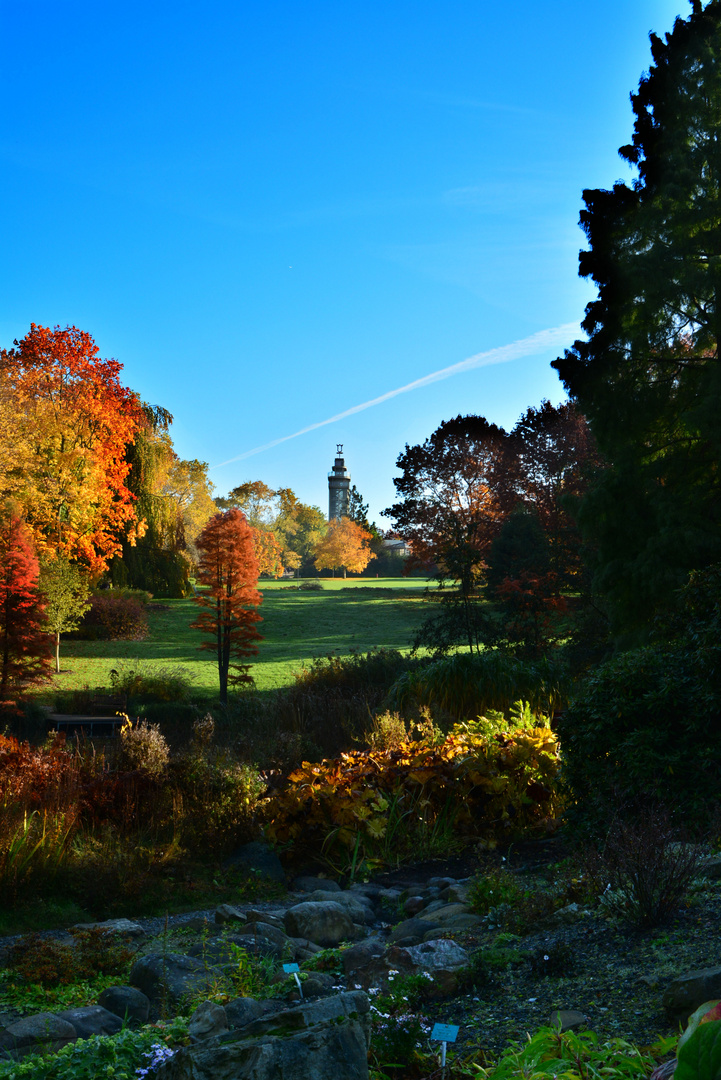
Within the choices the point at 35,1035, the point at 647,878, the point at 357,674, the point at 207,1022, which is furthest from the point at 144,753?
the point at 357,674

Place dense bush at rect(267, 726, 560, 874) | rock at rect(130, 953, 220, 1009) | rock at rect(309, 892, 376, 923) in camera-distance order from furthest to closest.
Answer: dense bush at rect(267, 726, 560, 874) → rock at rect(309, 892, 376, 923) → rock at rect(130, 953, 220, 1009)

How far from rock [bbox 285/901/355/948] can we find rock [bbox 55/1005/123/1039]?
3.94ft

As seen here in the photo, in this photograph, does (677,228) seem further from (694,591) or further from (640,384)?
Answer: (694,591)

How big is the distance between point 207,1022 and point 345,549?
46.0 meters

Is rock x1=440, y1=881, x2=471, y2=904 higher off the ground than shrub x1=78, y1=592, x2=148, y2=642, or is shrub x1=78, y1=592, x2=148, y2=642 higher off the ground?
shrub x1=78, y1=592, x2=148, y2=642

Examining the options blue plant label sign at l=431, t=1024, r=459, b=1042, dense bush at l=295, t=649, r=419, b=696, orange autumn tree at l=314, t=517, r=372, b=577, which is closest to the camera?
blue plant label sign at l=431, t=1024, r=459, b=1042

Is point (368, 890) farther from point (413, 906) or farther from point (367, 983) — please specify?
point (367, 983)

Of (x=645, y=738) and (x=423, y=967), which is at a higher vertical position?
(x=645, y=738)

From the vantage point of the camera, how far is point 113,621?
822 inches

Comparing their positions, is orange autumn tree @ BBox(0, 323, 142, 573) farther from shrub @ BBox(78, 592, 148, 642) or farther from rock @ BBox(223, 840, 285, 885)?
rock @ BBox(223, 840, 285, 885)

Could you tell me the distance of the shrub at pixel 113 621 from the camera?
20547 millimetres

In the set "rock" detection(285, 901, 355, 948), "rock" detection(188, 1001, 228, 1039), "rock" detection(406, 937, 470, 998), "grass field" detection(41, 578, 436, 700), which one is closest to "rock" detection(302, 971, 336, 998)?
"rock" detection(406, 937, 470, 998)

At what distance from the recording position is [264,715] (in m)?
11.2

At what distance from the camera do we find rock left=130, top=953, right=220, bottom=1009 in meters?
3.17
